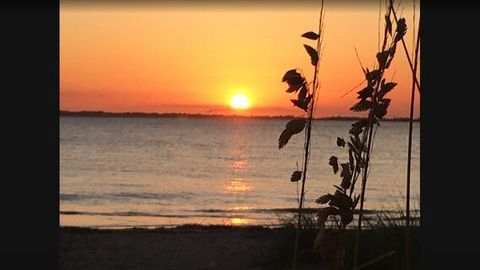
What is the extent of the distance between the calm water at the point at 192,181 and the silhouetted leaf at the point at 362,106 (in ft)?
1.90

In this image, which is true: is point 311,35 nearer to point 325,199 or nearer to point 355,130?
point 355,130

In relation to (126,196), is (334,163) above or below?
above

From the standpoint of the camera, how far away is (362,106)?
1917 mm

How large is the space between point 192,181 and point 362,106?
3365 centimetres

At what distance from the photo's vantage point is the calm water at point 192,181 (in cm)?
2123

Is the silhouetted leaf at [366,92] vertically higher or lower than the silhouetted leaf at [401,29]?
lower

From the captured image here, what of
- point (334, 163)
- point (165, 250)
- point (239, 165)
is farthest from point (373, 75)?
point (239, 165)

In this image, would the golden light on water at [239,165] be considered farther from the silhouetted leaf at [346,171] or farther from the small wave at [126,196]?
the silhouetted leaf at [346,171]

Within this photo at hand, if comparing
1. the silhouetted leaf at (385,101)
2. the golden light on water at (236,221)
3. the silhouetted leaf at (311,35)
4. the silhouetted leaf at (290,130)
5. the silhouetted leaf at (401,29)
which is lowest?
the golden light on water at (236,221)

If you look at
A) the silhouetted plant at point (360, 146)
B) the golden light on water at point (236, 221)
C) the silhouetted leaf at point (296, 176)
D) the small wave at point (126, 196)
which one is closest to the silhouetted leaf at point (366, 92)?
the silhouetted plant at point (360, 146)

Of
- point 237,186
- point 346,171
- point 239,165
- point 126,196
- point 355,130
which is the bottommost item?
point 239,165

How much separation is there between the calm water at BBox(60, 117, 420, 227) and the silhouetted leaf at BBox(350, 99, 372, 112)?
0.58 meters

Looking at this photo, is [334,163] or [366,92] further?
[334,163]

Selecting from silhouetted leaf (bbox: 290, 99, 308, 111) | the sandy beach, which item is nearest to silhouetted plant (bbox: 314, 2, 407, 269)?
silhouetted leaf (bbox: 290, 99, 308, 111)
